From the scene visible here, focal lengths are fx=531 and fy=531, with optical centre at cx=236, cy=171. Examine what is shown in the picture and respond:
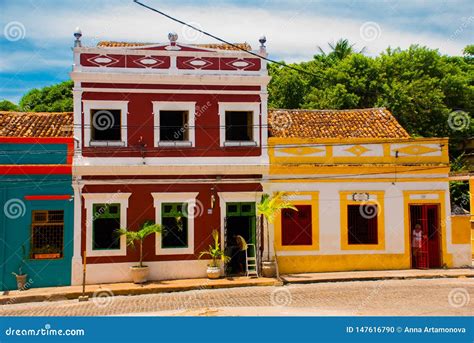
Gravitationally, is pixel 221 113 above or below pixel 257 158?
above

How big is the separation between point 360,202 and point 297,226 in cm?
229

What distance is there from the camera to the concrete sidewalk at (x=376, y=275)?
1606cm

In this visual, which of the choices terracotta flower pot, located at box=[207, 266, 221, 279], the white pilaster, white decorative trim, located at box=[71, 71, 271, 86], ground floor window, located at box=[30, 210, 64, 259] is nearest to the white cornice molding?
white decorative trim, located at box=[71, 71, 271, 86]

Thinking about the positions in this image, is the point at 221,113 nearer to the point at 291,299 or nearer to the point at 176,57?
the point at 176,57

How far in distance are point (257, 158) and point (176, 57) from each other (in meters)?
4.15

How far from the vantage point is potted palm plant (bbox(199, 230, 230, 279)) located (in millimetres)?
16234

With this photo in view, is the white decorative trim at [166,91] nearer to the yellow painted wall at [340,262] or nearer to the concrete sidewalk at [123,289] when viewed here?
the yellow painted wall at [340,262]

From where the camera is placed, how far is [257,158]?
17328 mm

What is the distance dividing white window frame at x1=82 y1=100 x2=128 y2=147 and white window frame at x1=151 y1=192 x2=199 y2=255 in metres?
2.06

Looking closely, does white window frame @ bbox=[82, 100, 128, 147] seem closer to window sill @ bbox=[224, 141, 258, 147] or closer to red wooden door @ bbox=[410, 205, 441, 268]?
window sill @ bbox=[224, 141, 258, 147]

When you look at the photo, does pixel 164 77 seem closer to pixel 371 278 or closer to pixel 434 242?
pixel 371 278

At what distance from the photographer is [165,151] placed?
16.8 metres

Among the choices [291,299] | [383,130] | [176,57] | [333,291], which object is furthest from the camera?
[383,130]

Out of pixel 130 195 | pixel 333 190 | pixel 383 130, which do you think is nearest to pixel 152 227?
pixel 130 195
